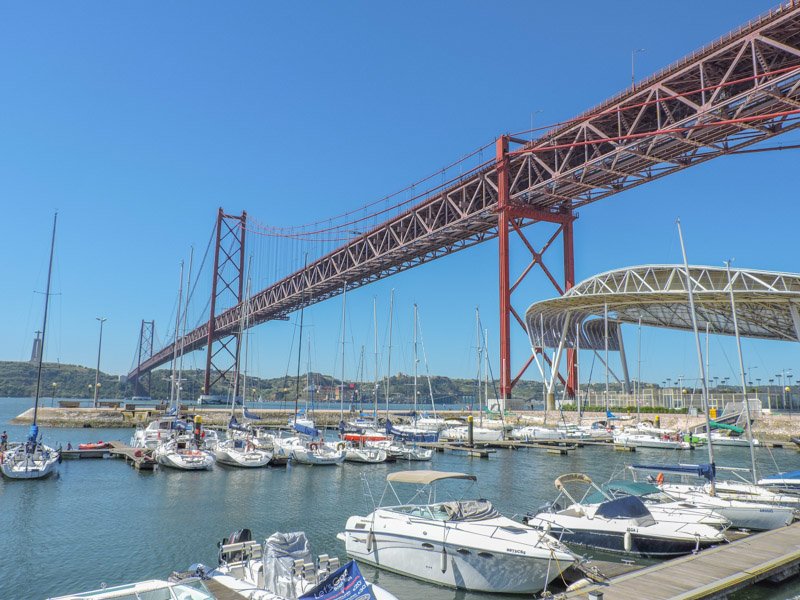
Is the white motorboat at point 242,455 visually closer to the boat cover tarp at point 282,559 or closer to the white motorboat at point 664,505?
the white motorboat at point 664,505

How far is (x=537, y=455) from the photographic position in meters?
40.9

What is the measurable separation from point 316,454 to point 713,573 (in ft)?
78.3

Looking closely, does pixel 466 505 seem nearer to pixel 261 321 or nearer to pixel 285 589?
pixel 285 589

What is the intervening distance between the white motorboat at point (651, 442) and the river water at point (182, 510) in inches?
262

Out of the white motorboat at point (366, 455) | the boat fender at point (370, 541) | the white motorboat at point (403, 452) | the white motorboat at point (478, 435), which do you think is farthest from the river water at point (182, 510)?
the white motorboat at point (478, 435)

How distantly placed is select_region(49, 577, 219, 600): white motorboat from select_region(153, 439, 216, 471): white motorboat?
2284cm

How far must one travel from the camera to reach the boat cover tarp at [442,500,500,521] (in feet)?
45.6

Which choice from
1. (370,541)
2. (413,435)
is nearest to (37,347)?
(413,435)

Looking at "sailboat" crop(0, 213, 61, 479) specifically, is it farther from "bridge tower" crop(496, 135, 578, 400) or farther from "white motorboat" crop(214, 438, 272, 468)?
"bridge tower" crop(496, 135, 578, 400)

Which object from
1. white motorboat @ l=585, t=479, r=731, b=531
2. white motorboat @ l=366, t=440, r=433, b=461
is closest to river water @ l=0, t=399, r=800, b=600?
white motorboat @ l=366, t=440, r=433, b=461

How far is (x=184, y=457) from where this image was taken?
102 feet

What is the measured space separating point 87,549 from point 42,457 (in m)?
14.1

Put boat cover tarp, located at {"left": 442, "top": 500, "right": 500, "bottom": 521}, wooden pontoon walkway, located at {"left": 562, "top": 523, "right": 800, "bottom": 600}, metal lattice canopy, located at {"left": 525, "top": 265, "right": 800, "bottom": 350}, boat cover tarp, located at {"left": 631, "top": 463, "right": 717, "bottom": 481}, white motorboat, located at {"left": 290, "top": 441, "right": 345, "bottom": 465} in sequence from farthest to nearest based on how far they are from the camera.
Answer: metal lattice canopy, located at {"left": 525, "top": 265, "right": 800, "bottom": 350} → white motorboat, located at {"left": 290, "top": 441, "right": 345, "bottom": 465} → boat cover tarp, located at {"left": 631, "top": 463, "right": 717, "bottom": 481} → boat cover tarp, located at {"left": 442, "top": 500, "right": 500, "bottom": 521} → wooden pontoon walkway, located at {"left": 562, "top": 523, "right": 800, "bottom": 600}

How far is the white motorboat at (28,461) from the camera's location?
27094 millimetres
